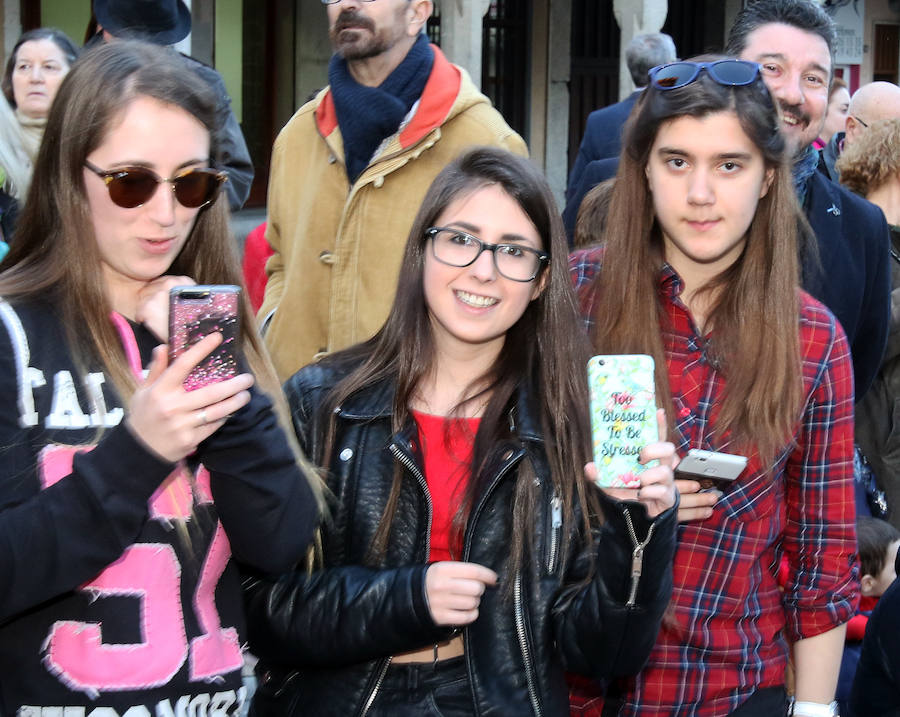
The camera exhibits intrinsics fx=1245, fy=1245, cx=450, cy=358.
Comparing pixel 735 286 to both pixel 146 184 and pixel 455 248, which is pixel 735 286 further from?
pixel 146 184

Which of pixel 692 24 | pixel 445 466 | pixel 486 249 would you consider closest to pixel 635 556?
pixel 445 466

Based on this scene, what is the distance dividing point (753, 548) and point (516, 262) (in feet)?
2.58

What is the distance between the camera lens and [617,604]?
87.8 inches

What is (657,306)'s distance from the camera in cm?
277

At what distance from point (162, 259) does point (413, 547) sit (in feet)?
2.38

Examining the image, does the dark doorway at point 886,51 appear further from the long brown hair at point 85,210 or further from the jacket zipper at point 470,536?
the long brown hair at point 85,210

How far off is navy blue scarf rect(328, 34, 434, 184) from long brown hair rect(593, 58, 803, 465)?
1232mm

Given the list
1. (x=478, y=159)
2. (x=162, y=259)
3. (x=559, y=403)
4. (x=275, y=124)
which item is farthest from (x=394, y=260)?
(x=275, y=124)

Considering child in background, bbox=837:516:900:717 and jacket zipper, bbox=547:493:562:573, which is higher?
jacket zipper, bbox=547:493:562:573

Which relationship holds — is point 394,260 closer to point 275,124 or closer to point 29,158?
point 29,158

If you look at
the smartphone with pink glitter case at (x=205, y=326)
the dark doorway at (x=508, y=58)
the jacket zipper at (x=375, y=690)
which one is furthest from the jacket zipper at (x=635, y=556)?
the dark doorway at (x=508, y=58)

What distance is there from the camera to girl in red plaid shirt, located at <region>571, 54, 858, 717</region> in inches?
102

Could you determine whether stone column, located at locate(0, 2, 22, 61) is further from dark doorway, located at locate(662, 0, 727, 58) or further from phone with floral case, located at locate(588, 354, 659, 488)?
phone with floral case, located at locate(588, 354, 659, 488)

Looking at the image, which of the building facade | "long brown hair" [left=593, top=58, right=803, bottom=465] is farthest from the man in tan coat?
the building facade
